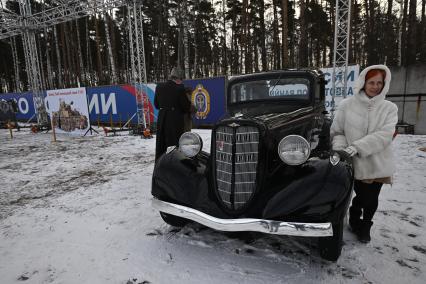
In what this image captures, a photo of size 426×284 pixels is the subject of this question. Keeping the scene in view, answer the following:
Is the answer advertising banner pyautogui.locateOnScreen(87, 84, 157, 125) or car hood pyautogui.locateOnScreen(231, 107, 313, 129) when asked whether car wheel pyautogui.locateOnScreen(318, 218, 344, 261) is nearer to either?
car hood pyautogui.locateOnScreen(231, 107, 313, 129)

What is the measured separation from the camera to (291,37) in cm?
2391

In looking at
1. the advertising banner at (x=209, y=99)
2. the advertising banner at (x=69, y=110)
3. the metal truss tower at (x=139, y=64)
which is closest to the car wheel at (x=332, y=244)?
the advertising banner at (x=209, y=99)

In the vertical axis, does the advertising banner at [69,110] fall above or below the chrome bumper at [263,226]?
above

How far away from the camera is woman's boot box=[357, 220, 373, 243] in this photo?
259 centimetres

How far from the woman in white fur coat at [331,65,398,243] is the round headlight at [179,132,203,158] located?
134cm

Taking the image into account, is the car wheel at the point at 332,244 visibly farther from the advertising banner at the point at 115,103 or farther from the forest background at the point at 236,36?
the forest background at the point at 236,36

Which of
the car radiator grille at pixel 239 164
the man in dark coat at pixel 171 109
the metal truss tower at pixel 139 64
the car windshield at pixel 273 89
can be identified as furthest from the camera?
the metal truss tower at pixel 139 64

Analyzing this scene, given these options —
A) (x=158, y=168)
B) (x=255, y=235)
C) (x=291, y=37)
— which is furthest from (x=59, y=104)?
(x=291, y=37)

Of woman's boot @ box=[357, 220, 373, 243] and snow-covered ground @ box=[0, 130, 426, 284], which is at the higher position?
woman's boot @ box=[357, 220, 373, 243]

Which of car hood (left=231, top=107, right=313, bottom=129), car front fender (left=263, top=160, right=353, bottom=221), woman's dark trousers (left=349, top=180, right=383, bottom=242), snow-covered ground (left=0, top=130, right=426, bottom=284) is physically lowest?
snow-covered ground (left=0, top=130, right=426, bottom=284)

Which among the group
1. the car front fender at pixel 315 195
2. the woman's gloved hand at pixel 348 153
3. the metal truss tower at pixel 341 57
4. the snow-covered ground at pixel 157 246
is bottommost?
the snow-covered ground at pixel 157 246

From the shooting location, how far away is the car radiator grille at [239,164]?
226 centimetres

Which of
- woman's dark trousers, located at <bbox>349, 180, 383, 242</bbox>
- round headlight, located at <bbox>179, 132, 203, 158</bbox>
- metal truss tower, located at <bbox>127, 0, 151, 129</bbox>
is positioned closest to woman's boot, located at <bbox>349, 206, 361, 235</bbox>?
woman's dark trousers, located at <bbox>349, 180, 383, 242</bbox>

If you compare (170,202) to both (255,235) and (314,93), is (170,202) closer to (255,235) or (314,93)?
(255,235)
